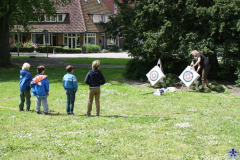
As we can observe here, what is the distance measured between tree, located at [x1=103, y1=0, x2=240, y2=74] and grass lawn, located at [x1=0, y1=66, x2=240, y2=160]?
17.2 feet

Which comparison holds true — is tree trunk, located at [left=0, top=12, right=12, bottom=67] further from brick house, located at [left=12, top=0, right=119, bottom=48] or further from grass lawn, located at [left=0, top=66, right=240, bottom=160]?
brick house, located at [left=12, top=0, right=119, bottom=48]

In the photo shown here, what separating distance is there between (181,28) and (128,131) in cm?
1187

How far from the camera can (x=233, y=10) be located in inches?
657

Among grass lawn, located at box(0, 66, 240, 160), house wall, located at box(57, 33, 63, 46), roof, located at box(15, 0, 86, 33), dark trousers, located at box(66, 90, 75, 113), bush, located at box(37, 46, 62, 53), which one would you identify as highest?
roof, located at box(15, 0, 86, 33)

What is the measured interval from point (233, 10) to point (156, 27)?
490cm

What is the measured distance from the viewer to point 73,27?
57.4 meters

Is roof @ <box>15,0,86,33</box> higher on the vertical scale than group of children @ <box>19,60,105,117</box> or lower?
higher

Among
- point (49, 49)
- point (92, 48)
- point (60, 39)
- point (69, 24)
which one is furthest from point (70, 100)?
point (60, 39)

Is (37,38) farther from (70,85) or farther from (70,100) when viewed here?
(70,85)

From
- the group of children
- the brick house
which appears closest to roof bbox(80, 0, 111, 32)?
the brick house

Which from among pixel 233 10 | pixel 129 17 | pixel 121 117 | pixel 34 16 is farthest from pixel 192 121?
pixel 34 16

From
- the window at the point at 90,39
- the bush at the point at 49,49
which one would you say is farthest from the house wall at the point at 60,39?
the bush at the point at 49,49

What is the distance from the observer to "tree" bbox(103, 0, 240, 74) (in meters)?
17.2

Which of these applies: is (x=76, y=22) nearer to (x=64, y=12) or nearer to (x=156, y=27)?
(x=64, y=12)
